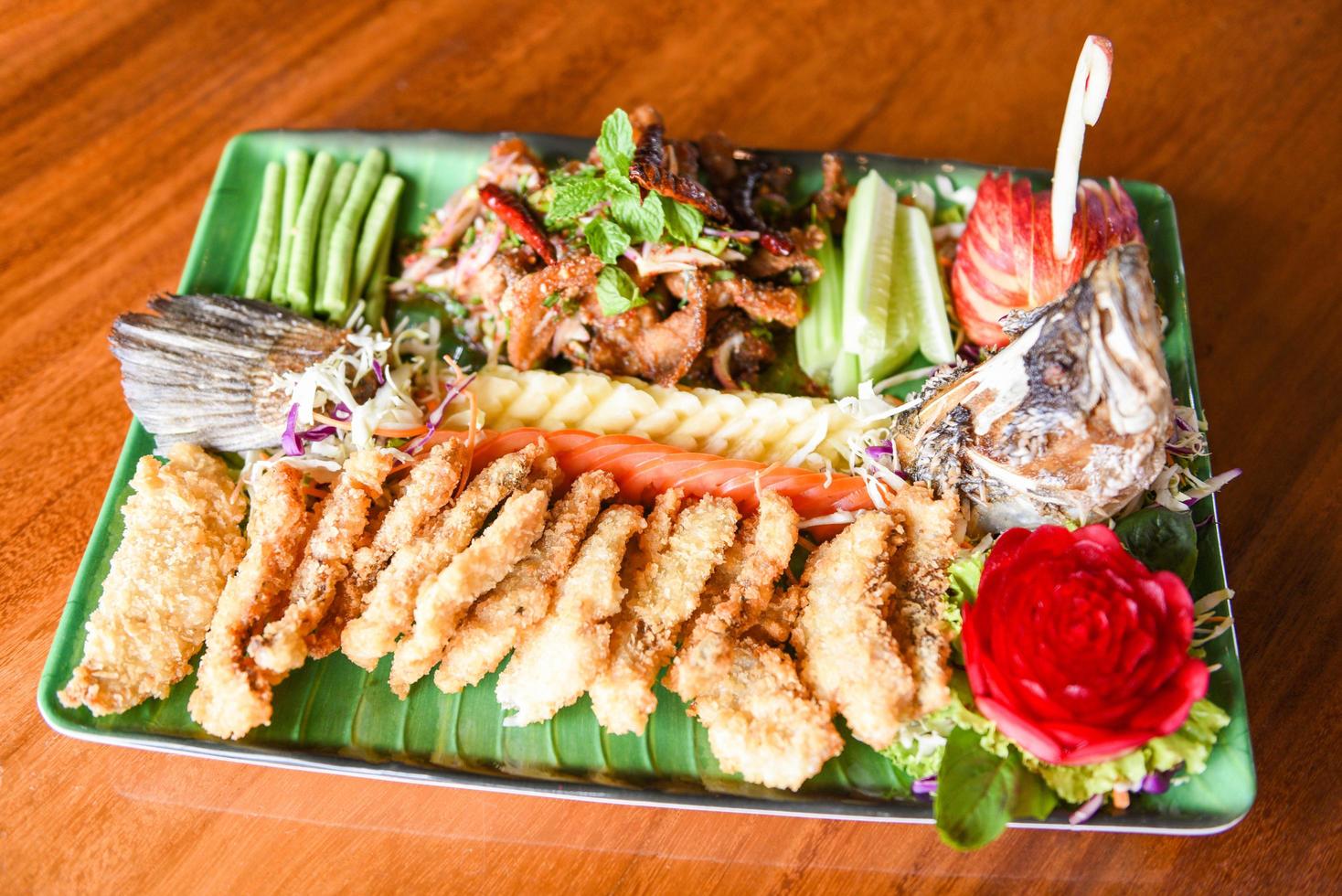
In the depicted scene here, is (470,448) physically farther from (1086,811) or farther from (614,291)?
(1086,811)

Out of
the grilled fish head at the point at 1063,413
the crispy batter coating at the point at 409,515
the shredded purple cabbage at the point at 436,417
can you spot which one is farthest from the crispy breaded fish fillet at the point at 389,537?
the grilled fish head at the point at 1063,413

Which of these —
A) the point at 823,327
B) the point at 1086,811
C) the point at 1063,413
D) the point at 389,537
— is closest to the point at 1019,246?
the point at 823,327

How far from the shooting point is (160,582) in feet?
11.3

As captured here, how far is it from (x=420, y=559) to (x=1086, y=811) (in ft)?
8.10

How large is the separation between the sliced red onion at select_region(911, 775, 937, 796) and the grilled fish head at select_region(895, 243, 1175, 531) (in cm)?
103

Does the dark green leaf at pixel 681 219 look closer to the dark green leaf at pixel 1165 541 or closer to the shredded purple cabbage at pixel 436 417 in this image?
the shredded purple cabbage at pixel 436 417

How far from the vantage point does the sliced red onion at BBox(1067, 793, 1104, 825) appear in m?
3.11

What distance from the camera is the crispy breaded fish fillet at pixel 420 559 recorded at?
10.6ft

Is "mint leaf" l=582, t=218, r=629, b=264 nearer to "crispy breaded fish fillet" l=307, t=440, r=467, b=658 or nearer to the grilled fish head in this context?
"crispy breaded fish fillet" l=307, t=440, r=467, b=658

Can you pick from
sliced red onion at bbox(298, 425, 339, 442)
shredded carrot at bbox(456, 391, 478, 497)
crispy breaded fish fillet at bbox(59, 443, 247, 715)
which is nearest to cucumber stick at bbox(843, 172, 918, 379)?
shredded carrot at bbox(456, 391, 478, 497)

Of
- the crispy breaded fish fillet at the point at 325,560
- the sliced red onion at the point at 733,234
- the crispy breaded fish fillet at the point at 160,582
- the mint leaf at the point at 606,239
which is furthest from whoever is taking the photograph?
the sliced red onion at the point at 733,234

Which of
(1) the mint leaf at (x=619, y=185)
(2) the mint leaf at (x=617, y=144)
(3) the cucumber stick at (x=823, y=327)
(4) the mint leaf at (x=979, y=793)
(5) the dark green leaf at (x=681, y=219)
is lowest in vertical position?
(4) the mint leaf at (x=979, y=793)

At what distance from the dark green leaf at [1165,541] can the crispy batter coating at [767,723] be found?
1.42 meters

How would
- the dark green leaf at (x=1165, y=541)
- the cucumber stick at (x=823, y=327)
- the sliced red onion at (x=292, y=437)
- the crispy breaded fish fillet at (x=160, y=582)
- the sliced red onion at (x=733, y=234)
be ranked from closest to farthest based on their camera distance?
the crispy breaded fish fillet at (x=160, y=582) < the dark green leaf at (x=1165, y=541) < the sliced red onion at (x=292, y=437) < the sliced red onion at (x=733, y=234) < the cucumber stick at (x=823, y=327)
